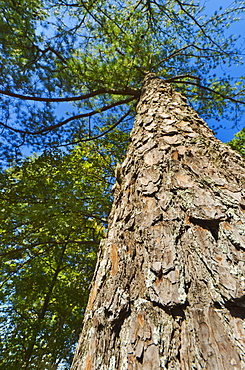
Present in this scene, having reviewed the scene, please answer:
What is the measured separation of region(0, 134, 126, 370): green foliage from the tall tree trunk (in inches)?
102

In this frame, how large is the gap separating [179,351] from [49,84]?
4502 mm

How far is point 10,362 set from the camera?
4352 millimetres

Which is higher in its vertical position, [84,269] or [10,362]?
[84,269]

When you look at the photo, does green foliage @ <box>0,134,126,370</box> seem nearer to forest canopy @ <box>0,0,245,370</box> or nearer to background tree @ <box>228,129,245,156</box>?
forest canopy @ <box>0,0,245,370</box>

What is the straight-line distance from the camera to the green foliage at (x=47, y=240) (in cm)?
377

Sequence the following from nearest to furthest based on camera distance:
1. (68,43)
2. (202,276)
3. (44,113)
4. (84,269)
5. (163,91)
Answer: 1. (202,276)
2. (163,91)
3. (68,43)
4. (44,113)
5. (84,269)

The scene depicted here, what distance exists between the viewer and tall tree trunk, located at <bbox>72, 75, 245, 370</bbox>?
1.97 feet

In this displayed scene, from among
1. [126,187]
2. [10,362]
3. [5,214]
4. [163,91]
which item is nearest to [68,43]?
[163,91]

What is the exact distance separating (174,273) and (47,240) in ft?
15.1

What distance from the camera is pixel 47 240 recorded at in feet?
15.7

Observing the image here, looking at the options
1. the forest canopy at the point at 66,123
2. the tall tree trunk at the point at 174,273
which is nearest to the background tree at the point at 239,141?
the forest canopy at the point at 66,123

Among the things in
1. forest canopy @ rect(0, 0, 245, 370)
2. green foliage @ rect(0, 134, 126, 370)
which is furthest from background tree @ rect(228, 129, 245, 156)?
green foliage @ rect(0, 134, 126, 370)

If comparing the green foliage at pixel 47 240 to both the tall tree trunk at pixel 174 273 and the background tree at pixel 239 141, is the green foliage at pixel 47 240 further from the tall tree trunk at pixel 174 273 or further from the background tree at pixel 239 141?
the background tree at pixel 239 141

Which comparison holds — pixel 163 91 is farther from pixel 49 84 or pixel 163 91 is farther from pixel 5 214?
pixel 5 214
